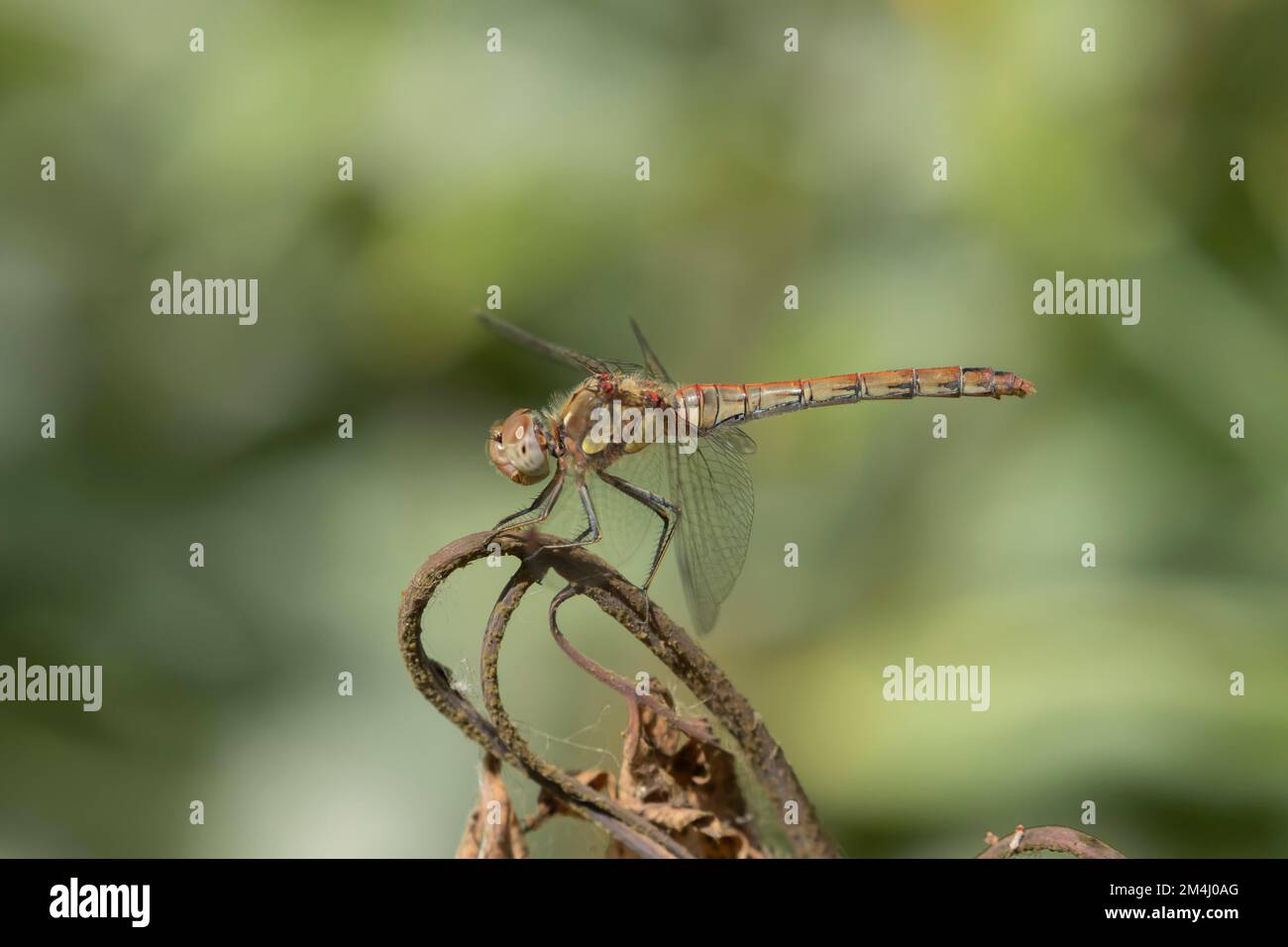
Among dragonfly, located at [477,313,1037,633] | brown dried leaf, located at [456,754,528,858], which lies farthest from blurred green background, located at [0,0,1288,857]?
brown dried leaf, located at [456,754,528,858]

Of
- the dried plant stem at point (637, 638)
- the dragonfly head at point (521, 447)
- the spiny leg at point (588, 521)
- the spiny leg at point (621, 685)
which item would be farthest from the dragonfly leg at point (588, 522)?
the dried plant stem at point (637, 638)

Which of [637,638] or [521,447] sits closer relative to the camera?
[637,638]

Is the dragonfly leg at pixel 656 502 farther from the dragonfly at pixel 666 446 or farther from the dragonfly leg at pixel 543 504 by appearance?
the dragonfly leg at pixel 543 504

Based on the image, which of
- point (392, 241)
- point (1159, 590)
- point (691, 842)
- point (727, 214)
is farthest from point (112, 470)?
point (1159, 590)

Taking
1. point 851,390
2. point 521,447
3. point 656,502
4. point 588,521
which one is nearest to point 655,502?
point 656,502

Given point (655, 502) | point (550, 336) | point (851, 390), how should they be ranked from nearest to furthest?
point (655, 502), point (851, 390), point (550, 336)

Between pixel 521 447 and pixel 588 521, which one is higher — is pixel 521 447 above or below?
above

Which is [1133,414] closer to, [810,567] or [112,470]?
[810,567]

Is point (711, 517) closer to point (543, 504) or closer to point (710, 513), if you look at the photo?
point (710, 513)
